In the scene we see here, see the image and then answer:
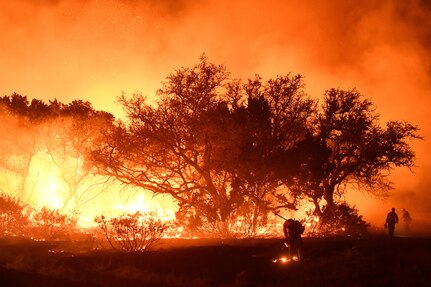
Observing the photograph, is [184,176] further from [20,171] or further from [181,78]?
[20,171]

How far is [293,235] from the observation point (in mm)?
19141

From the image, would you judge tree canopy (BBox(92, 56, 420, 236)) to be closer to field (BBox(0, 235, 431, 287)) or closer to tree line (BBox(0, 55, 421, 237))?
tree line (BBox(0, 55, 421, 237))

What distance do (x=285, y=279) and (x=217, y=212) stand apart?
1386 centimetres

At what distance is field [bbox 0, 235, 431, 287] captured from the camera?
1720 cm

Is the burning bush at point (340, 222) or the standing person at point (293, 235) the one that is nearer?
the standing person at point (293, 235)

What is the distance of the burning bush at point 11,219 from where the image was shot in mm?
29047

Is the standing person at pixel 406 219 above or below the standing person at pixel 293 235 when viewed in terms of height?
above

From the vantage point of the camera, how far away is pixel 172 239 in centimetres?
2847

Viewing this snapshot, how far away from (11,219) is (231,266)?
16889 millimetres

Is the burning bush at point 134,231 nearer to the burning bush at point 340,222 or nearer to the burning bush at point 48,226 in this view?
the burning bush at point 48,226

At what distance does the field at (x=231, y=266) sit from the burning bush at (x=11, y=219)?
5969mm

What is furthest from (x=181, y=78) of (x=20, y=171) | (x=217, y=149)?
(x=20, y=171)

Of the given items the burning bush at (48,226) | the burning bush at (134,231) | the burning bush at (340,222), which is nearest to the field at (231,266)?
the burning bush at (134,231)

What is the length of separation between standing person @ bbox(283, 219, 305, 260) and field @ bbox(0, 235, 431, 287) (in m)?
0.46
